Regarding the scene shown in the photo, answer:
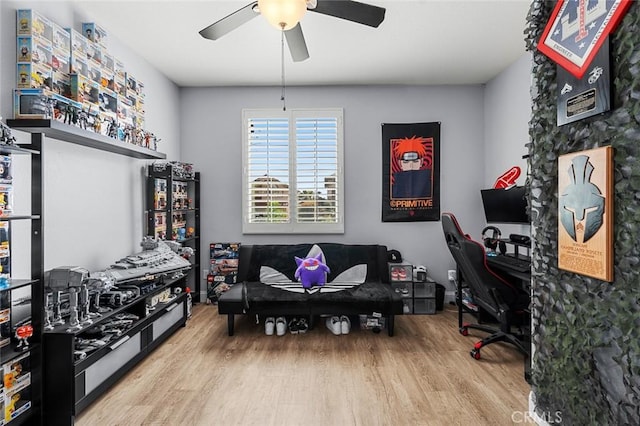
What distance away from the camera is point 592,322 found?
4.62 ft

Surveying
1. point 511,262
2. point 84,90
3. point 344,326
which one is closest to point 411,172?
point 511,262

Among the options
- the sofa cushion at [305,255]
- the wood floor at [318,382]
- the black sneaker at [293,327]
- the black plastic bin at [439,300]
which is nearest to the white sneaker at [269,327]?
the wood floor at [318,382]

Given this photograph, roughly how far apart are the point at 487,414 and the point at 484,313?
180cm

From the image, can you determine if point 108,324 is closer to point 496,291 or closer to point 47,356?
point 47,356

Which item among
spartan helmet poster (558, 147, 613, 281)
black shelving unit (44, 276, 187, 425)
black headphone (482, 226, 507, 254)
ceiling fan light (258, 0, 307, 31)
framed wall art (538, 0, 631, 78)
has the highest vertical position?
ceiling fan light (258, 0, 307, 31)

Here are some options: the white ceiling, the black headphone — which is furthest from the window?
the black headphone

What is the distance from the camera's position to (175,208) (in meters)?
3.89

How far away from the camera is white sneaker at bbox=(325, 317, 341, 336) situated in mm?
3328

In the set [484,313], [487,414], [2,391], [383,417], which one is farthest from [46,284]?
[484,313]

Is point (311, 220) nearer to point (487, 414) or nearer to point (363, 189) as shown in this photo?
point (363, 189)

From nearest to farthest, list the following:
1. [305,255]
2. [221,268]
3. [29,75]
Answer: [29,75]
[305,255]
[221,268]

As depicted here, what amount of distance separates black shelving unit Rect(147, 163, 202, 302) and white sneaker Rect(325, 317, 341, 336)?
1.84 meters

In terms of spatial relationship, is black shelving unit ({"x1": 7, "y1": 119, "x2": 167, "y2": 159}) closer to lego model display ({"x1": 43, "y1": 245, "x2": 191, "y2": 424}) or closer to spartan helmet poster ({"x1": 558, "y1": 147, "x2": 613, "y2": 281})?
lego model display ({"x1": 43, "y1": 245, "x2": 191, "y2": 424})

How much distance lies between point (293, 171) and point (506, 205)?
2.41 metres
